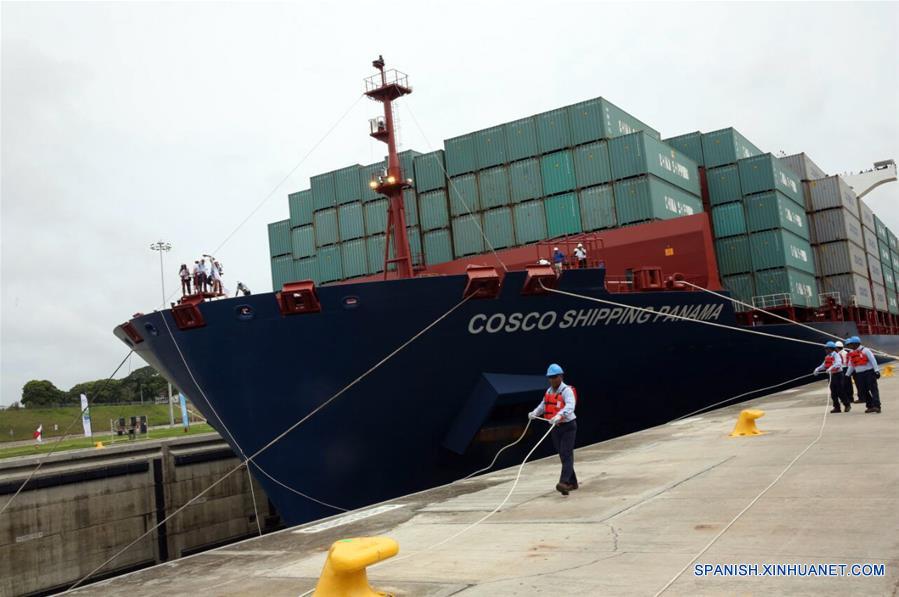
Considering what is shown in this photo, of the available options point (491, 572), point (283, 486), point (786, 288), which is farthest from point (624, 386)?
point (786, 288)

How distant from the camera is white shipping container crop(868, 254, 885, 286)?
36.9m

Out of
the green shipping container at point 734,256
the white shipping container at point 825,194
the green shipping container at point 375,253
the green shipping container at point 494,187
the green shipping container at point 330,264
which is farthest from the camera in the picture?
the white shipping container at point 825,194

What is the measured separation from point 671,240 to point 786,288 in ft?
28.7

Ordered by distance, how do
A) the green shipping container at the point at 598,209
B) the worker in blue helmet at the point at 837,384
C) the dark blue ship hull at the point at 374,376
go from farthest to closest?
the green shipping container at the point at 598,209 → the worker in blue helmet at the point at 837,384 → the dark blue ship hull at the point at 374,376

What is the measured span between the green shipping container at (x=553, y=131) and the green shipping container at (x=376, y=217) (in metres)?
6.15

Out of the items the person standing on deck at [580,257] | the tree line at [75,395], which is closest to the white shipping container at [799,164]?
the person standing on deck at [580,257]

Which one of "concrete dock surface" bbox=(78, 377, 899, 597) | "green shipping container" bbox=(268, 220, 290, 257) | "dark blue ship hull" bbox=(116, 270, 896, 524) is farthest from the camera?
"green shipping container" bbox=(268, 220, 290, 257)

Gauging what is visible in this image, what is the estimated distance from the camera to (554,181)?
74.4 feet

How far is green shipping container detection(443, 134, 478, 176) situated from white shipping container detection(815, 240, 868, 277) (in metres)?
18.8

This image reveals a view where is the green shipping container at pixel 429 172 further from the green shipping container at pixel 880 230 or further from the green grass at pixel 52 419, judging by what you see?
the green grass at pixel 52 419

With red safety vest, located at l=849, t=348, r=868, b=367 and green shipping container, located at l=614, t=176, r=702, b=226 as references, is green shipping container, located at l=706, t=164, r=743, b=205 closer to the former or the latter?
green shipping container, located at l=614, t=176, r=702, b=226

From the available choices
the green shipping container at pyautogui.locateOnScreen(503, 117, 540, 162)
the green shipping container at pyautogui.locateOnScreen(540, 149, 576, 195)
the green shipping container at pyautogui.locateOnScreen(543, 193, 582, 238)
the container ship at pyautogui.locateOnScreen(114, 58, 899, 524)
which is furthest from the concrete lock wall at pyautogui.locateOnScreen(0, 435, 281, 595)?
the green shipping container at pyautogui.locateOnScreen(503, 117, 540, 162)

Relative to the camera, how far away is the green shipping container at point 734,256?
86.0 feet

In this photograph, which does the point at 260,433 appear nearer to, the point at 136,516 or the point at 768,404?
the point at 136,516
